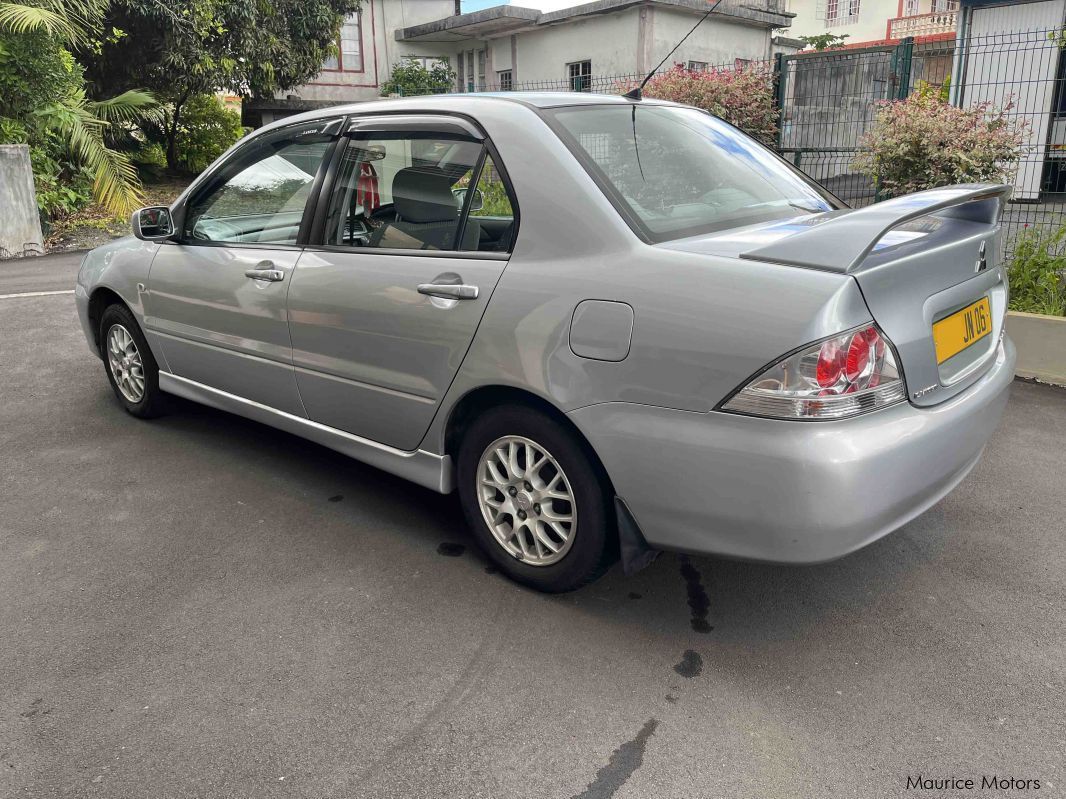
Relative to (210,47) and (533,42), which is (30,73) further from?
(533,42)

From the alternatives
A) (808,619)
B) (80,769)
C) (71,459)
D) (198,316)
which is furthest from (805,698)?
(71,459)

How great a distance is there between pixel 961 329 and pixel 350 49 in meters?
25.5

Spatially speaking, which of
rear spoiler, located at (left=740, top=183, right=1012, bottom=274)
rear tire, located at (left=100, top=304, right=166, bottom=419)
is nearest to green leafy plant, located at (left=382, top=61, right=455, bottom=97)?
rear tire, located at (left=100, top=304, right=166, bottom=419)

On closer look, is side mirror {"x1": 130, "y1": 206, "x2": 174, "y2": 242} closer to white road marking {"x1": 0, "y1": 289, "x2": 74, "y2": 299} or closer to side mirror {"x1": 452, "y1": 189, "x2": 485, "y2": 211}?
side mirror {"x1": 452, "y1": 189, "x2": 485, "y2": 211}

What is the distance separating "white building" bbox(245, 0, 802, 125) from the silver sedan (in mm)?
14304

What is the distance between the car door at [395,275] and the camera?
3.02 metres

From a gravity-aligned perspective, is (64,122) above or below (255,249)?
above

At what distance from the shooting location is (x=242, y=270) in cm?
385

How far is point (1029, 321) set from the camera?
218 inches

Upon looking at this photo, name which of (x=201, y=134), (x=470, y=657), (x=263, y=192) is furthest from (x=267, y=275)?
(x=201, y=134)

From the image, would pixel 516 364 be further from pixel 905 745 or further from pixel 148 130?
pixel 148 130

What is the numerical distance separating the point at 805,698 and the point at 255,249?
2.82 metres

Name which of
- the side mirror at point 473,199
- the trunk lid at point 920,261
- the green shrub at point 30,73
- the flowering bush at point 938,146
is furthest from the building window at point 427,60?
the trunk lid at point 920,261

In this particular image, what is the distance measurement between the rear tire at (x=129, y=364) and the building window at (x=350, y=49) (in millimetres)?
22172
